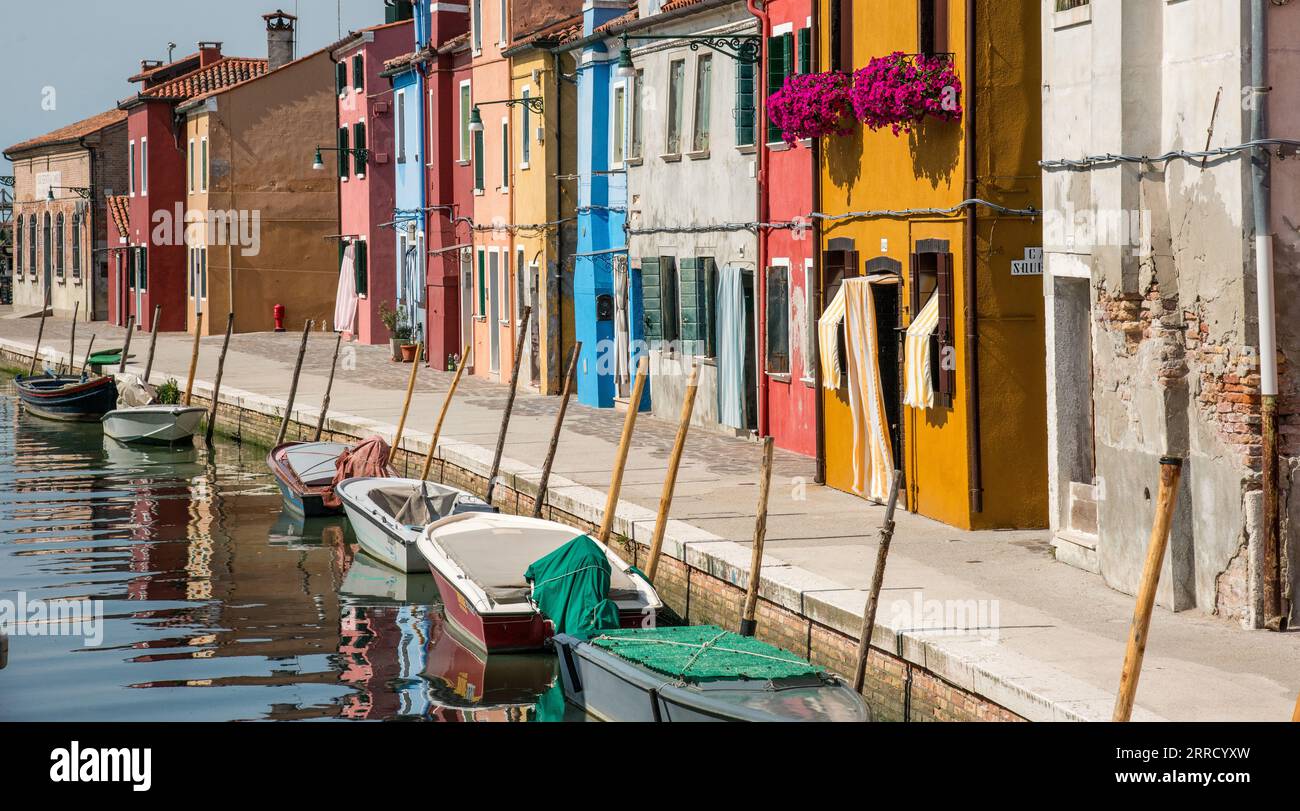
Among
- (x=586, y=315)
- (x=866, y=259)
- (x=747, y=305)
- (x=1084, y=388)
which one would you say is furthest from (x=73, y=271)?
(x=1084, y=388)

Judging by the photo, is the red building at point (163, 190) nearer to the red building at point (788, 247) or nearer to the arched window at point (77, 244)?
the arched window at point (77, 244)

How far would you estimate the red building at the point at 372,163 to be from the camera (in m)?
46.8

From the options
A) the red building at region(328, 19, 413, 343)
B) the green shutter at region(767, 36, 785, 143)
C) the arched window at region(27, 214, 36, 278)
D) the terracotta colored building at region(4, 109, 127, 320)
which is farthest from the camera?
the arched window at region(27, 214, 36, 278)

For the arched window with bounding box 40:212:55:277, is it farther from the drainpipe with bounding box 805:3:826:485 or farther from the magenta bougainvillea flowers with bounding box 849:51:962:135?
the magenta bougainvillea flowers with bounding box 849:51:962:135

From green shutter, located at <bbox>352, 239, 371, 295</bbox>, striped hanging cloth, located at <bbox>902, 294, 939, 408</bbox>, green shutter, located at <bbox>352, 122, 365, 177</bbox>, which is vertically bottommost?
striped hanging cloth, located at <bbox>902, 294, 939, 408</bbox>

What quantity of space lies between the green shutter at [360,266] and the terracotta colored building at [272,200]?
3.57 meters

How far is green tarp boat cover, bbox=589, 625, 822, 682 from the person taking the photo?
12.6 metres

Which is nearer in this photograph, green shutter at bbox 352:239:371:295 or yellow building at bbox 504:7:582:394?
yellow building at bbox 504:7:582:394

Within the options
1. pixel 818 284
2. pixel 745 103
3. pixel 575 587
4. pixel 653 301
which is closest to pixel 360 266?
pixel 653 301

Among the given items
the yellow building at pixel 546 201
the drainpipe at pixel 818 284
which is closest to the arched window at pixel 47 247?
the yellow building at pixel 546 201

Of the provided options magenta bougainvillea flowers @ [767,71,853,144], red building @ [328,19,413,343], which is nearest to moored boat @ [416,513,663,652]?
magenta bougainvillea flowers @ [767,71,853,144]

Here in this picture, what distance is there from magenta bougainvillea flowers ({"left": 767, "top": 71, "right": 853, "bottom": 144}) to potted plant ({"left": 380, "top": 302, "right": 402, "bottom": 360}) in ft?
75.3

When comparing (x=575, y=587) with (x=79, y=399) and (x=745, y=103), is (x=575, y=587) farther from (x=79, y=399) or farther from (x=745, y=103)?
(x=79, y=399)
